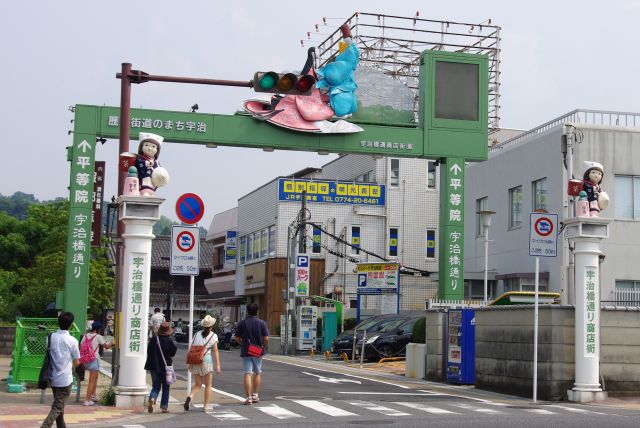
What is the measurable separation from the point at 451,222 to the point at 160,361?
1470 cm

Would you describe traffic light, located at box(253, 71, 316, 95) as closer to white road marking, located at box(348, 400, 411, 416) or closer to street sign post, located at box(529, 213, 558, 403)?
white road marking, located at box(348, 400, 411, 416)

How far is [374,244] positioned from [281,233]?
16.2 ft

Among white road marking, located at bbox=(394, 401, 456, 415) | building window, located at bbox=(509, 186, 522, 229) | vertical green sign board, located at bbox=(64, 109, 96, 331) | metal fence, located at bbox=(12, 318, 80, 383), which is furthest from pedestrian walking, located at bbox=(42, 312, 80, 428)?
building window, located at bbox=(509, 186, 522, 229)

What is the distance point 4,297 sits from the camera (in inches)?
1463

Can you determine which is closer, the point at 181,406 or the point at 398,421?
the point at 398,421

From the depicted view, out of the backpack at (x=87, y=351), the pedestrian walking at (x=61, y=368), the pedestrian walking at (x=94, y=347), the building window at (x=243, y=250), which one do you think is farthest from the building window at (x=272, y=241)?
the pedestrian walking at (x=61, y=368)

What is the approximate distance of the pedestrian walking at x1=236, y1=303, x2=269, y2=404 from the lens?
1720 cm

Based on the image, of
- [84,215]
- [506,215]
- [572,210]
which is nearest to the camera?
[572,210]

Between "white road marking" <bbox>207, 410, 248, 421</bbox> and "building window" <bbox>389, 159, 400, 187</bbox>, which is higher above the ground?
"building window" <bbox>389, 159, 400, 187</bbox>

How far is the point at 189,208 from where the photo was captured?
17.1 meters

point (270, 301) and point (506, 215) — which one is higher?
point (506, 215)

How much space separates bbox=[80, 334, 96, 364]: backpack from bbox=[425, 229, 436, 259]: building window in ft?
114

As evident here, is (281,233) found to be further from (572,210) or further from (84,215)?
(572,210)

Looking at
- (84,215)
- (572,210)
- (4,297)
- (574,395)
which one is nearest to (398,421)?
(574,395)
